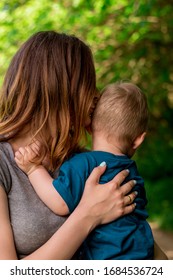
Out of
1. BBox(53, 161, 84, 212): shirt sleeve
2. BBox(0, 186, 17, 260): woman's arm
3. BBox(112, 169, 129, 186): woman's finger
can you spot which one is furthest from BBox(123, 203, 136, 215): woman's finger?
BBox(0, 186, 17, 260): woman's arm

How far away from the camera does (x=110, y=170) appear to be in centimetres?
296

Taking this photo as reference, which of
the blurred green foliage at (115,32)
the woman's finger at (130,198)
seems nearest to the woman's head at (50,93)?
the woman's finger at (130,198)

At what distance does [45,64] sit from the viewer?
2.95 metres

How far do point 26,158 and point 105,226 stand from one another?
46 centimetres

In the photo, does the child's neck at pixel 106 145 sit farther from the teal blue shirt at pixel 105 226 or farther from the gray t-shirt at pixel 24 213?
the gray t-shirt at pixel 24 213

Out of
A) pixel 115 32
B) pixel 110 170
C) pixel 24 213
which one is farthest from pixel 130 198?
pixel 115 32

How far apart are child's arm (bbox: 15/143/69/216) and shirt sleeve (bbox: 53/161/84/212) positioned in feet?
0.06

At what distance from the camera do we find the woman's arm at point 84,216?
2.67 m

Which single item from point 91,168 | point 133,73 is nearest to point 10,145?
point 91,168

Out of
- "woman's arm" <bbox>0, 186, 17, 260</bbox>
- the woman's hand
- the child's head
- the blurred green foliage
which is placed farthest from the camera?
the blurred green foliage

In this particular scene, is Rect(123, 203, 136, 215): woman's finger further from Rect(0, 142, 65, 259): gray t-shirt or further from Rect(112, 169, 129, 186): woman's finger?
Rect(0, 142, 65, 259): gray t-shirt

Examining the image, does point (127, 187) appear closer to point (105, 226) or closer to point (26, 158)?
point (105, 226)

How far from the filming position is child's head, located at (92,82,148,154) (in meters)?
3.02
